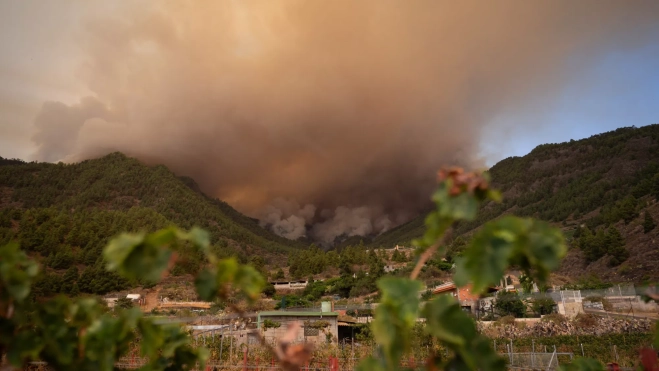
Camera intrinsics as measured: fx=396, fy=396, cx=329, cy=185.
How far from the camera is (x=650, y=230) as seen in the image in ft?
185

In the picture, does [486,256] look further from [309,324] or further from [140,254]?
[309,324]

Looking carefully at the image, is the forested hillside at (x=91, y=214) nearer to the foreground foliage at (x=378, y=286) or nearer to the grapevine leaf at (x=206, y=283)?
the foreground foliage at (x=378, y=286)

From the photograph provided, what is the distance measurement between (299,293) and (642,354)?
69360 mm

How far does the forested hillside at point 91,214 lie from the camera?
7681cm

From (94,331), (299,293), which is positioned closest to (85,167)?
(299,293)

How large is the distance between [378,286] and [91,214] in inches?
5220

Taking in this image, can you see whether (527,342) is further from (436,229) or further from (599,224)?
(599,224)

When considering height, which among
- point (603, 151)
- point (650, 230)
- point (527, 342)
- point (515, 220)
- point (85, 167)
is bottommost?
point (527, 342)

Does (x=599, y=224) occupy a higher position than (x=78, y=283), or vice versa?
(x=599, y=224)

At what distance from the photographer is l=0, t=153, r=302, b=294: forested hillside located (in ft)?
252

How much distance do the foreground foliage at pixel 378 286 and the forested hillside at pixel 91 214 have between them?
63228 millimetres

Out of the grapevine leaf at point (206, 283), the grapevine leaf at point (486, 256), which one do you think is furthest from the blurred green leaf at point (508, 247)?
the grapevine leaf at point (206, 283)

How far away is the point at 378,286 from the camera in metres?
1.02

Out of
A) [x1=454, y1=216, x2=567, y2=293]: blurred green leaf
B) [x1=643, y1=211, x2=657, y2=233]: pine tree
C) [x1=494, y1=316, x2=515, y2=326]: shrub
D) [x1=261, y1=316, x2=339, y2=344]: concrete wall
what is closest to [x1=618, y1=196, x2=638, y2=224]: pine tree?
[x1=643, y1=211, x2=657, y2=233]: pine tree
